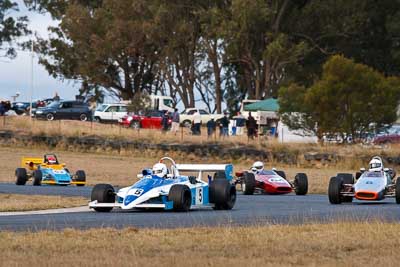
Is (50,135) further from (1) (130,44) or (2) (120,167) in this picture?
(1) (130,44)

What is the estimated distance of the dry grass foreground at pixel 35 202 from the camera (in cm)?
2695

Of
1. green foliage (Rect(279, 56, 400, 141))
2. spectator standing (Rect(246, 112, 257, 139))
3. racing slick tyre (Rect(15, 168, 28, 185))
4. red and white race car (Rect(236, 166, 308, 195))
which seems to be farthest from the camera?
spectator standing (Rect(246, 112, 257, 139))

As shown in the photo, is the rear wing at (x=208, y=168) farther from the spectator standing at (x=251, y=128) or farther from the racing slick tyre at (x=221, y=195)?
the spectator standing at (x=251, y=128)

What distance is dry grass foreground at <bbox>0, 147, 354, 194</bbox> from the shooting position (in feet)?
144

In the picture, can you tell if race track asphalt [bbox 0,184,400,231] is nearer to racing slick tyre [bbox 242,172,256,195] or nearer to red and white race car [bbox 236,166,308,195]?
racing slick tyre [bbox 242,172,256,195]

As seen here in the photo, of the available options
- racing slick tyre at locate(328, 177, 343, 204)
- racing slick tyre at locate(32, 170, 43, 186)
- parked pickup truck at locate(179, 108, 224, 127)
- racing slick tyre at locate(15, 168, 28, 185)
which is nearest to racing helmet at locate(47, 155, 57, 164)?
racing slick tyre at locate(32, 170, 43, 186)

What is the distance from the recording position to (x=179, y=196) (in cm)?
A: 2448

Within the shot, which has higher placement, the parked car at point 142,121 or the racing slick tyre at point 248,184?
the parked car at point 142,121

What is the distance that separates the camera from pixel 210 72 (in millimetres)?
98500

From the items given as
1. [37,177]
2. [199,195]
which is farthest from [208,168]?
[37,177]

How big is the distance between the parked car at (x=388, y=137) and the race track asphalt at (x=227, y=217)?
3480 cm

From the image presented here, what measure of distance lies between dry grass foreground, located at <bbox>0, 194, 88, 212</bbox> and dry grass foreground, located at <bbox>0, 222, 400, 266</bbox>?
8.52 m

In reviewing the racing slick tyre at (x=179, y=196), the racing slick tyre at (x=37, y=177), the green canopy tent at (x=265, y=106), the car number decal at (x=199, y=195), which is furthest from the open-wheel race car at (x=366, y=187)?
the green canopy tent at (x=265, y=106)

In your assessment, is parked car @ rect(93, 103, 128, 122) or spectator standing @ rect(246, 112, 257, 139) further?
parked car @ rect(93, 103, 128, 122)
